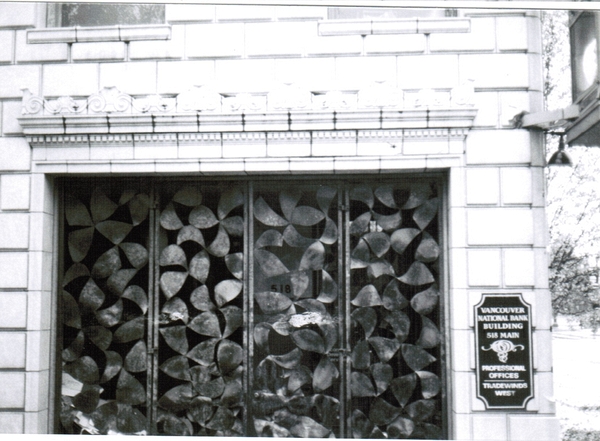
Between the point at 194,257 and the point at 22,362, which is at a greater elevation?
the point at 194,257

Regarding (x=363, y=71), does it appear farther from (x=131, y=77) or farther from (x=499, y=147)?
(x=131, y=77)

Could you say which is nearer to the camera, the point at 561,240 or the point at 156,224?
the point at 561,240

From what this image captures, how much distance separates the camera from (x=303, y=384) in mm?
5738

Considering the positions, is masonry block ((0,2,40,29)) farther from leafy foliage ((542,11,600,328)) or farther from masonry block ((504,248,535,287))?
masonry block ((504,248,535,287))

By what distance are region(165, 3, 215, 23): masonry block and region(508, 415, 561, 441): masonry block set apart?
4875mm

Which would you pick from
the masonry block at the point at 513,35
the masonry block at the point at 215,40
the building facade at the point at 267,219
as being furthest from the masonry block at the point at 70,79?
the masonry block at the point at 513,35

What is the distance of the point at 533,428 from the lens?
5371mm

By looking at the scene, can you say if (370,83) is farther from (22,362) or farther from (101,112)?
(22,362)

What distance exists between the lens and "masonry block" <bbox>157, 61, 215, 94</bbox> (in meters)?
5.71

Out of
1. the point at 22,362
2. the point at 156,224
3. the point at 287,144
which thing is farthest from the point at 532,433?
the point at 22,362

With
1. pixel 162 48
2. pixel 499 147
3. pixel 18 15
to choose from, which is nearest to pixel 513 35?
pixel 499 147

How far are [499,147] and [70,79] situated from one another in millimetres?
4304

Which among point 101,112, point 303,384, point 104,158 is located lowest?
point 303,384

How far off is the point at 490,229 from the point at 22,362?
4722 mm
